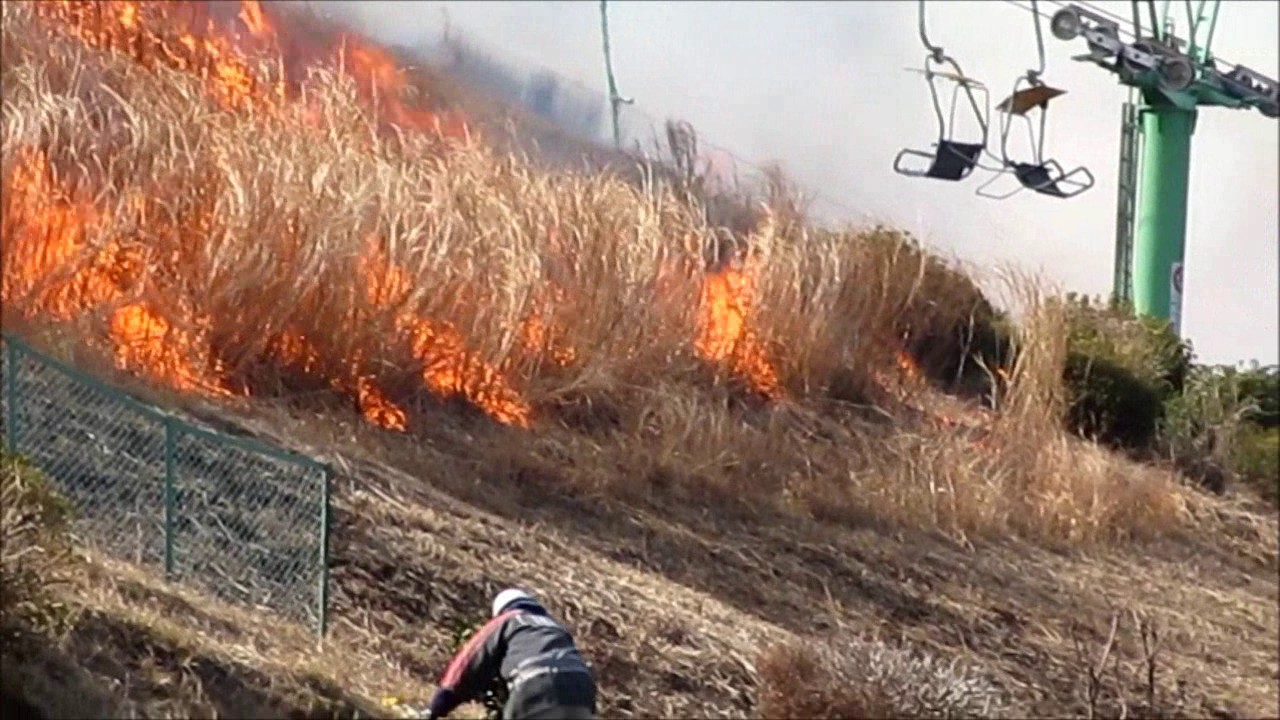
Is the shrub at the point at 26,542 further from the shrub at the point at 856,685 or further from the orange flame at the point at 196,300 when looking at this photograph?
the orange flame at the point at 196,300

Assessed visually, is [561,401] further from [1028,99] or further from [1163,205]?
[1163,205]

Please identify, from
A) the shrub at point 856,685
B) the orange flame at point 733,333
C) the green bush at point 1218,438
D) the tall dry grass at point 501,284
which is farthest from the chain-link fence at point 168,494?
the green bush at point 1218,438

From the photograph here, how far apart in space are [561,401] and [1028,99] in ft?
14.9

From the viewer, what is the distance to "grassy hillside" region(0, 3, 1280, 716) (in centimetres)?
1209

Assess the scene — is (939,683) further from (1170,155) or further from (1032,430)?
(1170,155)

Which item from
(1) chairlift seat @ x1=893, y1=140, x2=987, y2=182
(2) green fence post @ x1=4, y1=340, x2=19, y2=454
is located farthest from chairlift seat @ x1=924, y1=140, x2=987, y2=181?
(2) green fence post @ x1=4, y1=340, x2=19, y2=454

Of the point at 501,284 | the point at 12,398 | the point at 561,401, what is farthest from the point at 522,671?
the point at 561,401

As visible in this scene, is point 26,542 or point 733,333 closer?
point 26,542

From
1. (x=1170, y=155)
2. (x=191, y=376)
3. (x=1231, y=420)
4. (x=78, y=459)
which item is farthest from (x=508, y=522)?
(x=1170, y=155)

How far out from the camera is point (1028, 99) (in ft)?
57.1

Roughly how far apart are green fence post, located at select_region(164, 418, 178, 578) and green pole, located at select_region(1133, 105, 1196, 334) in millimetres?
14307

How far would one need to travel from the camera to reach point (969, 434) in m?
18.9

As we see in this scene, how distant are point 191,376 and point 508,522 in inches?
85.2

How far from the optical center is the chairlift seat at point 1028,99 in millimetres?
17266
